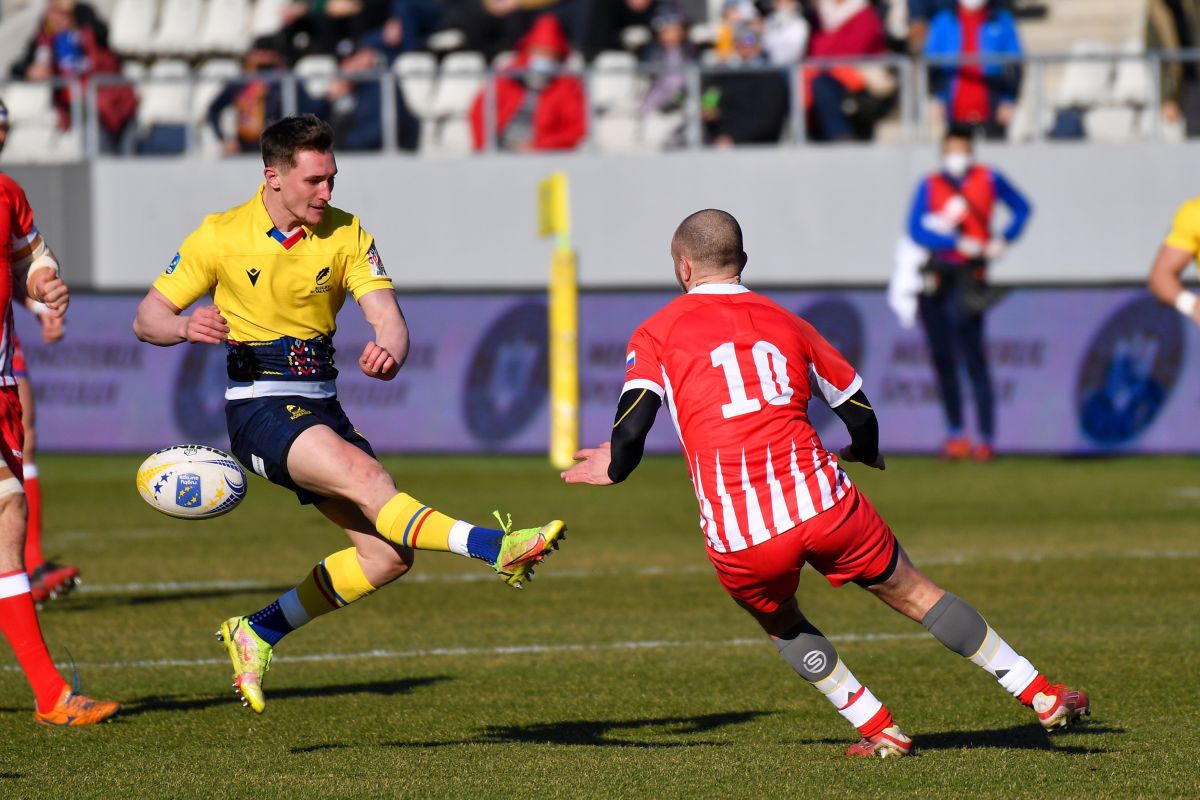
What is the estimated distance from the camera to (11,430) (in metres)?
7.32

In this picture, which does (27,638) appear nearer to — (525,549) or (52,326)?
(52,326)

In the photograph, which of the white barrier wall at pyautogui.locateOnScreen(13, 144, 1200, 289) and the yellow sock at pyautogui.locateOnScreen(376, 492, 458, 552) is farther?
the white barrier wall at pyautogui.locateOnScreen(13, 144, 1200, 289)

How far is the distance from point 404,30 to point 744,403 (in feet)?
58.2

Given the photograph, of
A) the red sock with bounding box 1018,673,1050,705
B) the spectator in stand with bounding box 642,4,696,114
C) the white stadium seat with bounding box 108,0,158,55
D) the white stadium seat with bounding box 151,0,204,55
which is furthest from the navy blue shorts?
the white stadium seat with bounding box 108,0,158,55

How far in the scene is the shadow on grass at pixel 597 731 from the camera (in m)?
6.75

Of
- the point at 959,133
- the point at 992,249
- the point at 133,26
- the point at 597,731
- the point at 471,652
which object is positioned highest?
the point at 133,26

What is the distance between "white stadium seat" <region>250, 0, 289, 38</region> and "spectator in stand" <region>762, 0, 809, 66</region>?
7.06 metres

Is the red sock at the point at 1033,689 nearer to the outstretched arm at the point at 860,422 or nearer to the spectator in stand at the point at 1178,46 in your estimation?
the outstretched arm at the point at 860,422

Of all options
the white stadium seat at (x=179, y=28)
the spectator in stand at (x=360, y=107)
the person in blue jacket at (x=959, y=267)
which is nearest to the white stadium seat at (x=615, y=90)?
the spectator in stand at (x=360, y=107)

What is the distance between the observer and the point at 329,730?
710cm

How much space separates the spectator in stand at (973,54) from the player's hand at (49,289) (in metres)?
14.0

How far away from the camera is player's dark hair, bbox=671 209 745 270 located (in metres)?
6.14

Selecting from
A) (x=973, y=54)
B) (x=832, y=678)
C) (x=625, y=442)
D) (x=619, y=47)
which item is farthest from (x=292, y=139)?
(x=619, y=47)

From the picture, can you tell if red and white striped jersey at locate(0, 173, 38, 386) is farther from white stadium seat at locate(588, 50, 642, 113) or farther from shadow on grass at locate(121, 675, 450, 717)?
white stadium seat at locate(588, 50, 642, 113)
